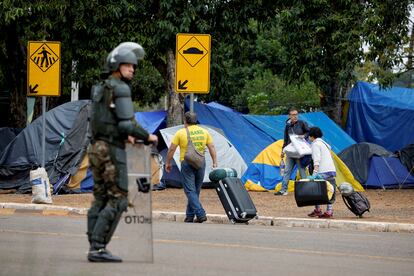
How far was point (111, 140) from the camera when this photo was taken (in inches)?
340

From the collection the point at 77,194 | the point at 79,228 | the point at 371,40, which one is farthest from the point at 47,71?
the point at 371,40

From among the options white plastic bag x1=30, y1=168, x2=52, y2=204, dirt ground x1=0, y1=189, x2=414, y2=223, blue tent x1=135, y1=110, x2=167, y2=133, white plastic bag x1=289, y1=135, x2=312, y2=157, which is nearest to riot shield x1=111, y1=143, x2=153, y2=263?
dirt ground x1=0, y1=189, x2=414, y2=223

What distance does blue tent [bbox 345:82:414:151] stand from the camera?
94.9ft

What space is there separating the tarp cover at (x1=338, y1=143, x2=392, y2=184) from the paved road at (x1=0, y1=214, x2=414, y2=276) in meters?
10.8

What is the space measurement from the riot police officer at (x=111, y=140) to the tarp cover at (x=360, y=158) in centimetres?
1678

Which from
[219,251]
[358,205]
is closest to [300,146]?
[358,205]

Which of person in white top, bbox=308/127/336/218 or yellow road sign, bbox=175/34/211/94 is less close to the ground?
yellow road sign, bbox=175/34/211/94

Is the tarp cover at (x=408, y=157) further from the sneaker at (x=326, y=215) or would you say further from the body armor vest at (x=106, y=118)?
the body armor vest at (x=106, y=118)

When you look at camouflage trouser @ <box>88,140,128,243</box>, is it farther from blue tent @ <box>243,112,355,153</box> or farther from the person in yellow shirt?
blue tent @ <box>243,112,355,153</box>

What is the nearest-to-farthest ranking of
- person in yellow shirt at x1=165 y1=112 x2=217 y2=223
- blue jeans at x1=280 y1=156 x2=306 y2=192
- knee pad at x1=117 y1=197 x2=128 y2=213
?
knee pad at x1=117 y1=197 x2=128 y2=213 → person in yellow shirt at x1=165 y1=112 x2=217 y2=223 → blue jeans at x1=280 y1=156 x2=306 y2=192

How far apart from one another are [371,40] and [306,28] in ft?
10.5

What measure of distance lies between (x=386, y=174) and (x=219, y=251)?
1518 cm

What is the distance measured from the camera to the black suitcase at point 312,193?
51.4ft

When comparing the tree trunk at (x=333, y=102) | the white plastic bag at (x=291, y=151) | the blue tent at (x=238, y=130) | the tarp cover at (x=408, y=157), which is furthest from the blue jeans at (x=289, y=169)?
the tree trunk at (x=333, y=102)
